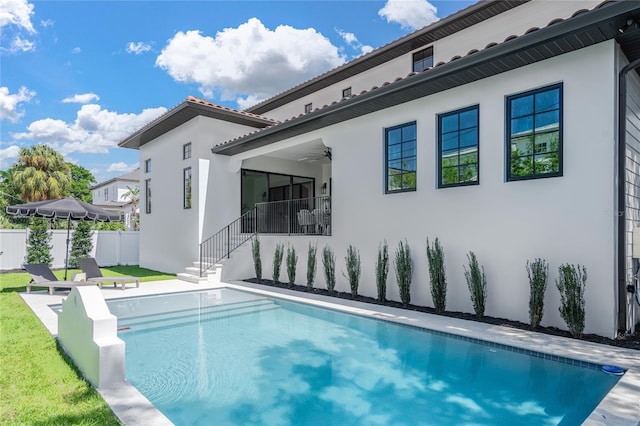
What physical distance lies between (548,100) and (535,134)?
0.62m

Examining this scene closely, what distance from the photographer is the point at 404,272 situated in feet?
28.0

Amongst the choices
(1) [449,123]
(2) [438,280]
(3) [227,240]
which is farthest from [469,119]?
(3) [227,240]

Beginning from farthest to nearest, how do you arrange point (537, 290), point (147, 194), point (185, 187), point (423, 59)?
point (147, 194)
point (185, 187)
point (423, 59)
point (537, 290)

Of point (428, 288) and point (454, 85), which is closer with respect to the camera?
point (454, 85)

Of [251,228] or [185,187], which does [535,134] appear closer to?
[251,228]

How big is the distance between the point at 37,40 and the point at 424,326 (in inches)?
667

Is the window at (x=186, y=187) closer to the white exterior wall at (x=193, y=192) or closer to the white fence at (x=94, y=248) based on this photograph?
the white exterior wall at (x=193, y=192)

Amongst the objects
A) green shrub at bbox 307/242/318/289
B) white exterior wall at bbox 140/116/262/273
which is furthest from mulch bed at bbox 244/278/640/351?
white exterior wall at bbox 140/116/262/273

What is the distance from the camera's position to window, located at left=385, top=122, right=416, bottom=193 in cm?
879

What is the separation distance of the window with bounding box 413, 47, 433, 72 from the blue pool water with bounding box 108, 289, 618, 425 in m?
9.62

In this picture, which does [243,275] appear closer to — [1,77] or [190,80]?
[1,77]

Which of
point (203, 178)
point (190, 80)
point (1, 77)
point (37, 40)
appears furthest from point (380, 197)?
point (190, 80)

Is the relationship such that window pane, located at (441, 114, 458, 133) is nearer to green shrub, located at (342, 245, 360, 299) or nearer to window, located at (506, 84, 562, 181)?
window, located at (506, 84, 562, 181)

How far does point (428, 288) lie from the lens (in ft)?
27.6
